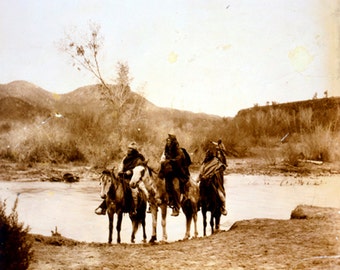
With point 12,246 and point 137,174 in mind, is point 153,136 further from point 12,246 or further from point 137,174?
point 12,246

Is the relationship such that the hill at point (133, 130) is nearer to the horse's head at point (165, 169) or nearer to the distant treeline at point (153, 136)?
the distant treeline at point (153, 136)

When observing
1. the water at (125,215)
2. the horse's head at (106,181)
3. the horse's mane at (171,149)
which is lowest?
the water at (125,215)

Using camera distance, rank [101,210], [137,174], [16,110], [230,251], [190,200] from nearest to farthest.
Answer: [230,251]
[137,174]
[101,210]
[190,200]
[16,110]

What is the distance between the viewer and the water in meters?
13.1

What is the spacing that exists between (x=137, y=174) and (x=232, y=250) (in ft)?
9.05

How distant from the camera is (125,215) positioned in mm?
15430

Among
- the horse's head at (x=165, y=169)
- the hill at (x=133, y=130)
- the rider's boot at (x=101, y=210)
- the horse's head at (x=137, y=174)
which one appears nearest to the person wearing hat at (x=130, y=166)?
the rider's boot at (x=101, y=210)

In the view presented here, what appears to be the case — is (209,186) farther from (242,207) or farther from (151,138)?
(151,138)

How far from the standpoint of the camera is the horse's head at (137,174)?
9.52 m

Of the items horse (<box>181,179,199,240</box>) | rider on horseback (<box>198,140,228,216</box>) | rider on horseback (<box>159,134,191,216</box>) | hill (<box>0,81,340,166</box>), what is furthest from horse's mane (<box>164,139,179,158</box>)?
hill (<box>0,81,340,166</box>)

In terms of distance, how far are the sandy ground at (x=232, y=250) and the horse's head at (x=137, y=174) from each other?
1.37m

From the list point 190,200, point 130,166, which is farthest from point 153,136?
point 130,166

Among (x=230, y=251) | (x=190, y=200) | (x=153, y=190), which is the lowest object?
(x=230, y=251)

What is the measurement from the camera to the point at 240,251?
791 cm
